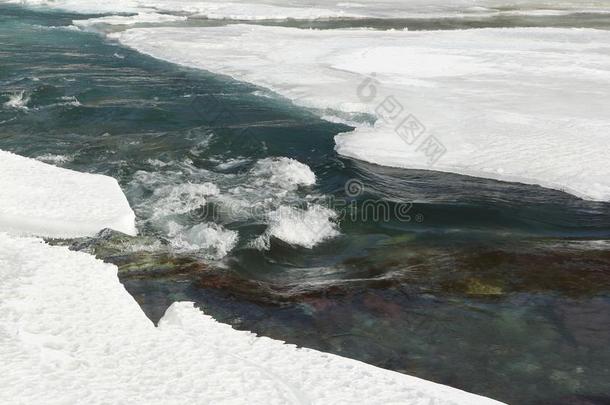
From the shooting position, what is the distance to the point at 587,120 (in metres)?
13.7

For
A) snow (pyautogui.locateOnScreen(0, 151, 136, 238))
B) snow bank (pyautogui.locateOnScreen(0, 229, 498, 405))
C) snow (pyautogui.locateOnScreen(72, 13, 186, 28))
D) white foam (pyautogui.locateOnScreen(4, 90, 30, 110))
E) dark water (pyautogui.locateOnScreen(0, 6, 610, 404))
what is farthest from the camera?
snow (pyautogui.locateOnScreen(72, 13, 186, 28))

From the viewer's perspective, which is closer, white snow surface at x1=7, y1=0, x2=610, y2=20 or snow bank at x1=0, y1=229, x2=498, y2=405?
snow bank at x1=0, y1=229, x2=498, y2=405

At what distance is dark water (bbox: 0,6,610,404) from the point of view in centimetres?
674

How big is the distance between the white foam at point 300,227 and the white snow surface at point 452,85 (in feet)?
8.84

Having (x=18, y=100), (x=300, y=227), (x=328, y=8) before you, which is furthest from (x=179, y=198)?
(x=328, y=8)

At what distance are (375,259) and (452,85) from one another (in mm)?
9974

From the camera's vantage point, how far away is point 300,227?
994 cm

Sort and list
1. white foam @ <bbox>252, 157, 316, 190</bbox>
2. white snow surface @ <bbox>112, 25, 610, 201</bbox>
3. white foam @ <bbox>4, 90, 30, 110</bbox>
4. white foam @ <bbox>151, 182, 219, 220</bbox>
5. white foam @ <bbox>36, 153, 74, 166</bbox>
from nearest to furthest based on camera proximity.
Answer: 1. white foam @ <bbox>151, 182, 219, 220</bbox>
2. white foam @ <bbox>252, 157, 316, 190</bbox>
3. white snow surface @ <bbox>112, 25, 610, 201</bbox>
4. white foam @ <bbox>36, 153, 74, 166</bbox>
5. white foam @ <bbox>4, 90, 30, 110</bbox>

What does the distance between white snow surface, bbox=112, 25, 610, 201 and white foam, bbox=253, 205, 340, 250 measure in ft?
8.84

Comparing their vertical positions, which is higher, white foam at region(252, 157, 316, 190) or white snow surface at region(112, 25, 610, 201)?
white snow surface at region(112, 25, 610, 201)

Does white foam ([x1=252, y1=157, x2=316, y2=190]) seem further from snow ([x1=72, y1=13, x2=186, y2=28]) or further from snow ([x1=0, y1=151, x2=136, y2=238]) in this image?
snow ([x1=72, y1=13, x2=186, y2=28])

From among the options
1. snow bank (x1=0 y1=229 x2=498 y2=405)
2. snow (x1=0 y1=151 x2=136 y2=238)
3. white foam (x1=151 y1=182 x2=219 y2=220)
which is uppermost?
snow (x1=0 y1=151 x2=136 y2=238)

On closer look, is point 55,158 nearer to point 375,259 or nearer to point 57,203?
point 57,203

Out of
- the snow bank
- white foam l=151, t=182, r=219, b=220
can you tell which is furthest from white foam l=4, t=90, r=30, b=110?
the snow bank
